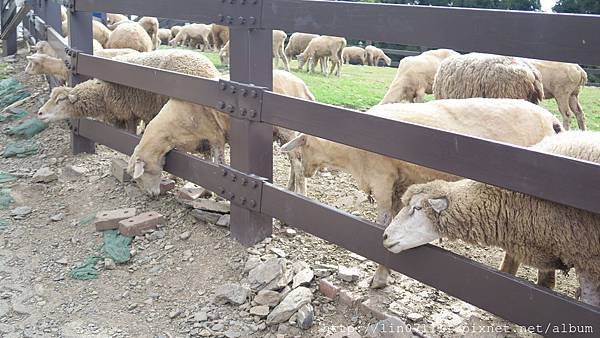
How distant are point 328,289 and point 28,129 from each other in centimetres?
508

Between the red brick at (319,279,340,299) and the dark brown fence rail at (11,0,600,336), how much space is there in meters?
0.31

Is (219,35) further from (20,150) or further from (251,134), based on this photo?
(251,134)

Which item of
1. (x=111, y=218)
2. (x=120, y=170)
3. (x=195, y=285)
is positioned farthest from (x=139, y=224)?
(x=120, y=170)

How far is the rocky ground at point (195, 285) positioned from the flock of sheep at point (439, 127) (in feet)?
1.04

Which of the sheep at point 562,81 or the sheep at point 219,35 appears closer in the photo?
the sheep at point 562,81

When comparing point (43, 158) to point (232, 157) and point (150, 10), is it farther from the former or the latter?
point (232, 157)

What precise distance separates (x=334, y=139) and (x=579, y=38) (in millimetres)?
1433

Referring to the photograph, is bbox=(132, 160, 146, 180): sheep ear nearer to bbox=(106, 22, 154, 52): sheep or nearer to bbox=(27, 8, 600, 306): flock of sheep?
bbox=(27, 8, 600, 306): flock of sheep

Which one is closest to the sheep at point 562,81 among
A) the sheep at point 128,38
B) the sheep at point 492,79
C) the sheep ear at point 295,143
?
the sheep at point 492,79

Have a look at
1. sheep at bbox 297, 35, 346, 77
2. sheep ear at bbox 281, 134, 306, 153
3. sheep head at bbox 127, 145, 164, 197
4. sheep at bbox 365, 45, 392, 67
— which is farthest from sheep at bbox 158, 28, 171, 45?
sheep ear at bbox 281, 134, 306, 153

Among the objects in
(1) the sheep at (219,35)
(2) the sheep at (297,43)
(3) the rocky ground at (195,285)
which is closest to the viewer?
(3) the rocky ground at (195,285)

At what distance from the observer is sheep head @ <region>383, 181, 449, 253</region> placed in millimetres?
3174

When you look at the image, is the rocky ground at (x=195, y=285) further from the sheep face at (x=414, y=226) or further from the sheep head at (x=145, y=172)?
the sheep face at (x=414, y=226)

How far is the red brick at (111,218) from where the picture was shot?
4797 millimetres
